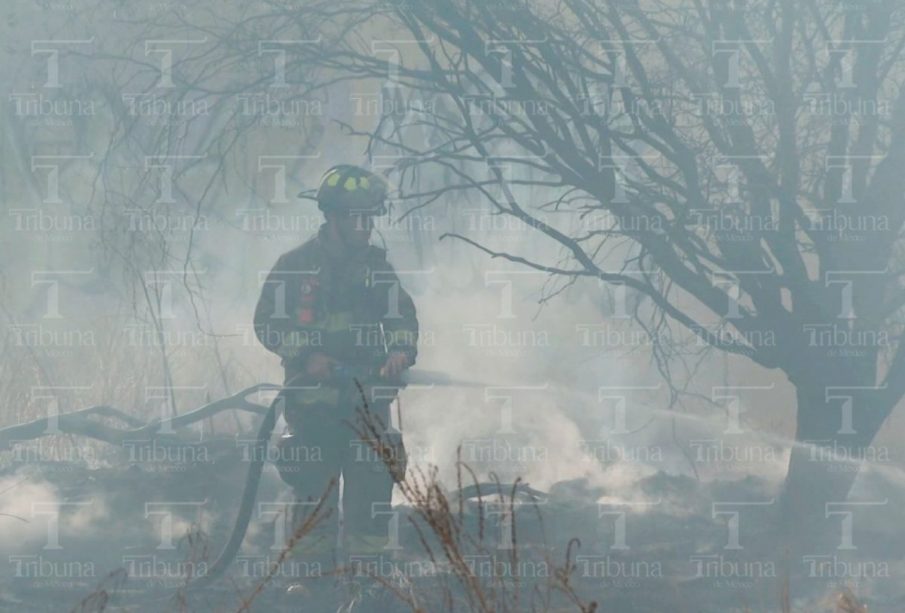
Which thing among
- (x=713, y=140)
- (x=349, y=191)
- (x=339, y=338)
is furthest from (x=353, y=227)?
(x=713, y=140)

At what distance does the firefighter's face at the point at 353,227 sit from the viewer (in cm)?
643

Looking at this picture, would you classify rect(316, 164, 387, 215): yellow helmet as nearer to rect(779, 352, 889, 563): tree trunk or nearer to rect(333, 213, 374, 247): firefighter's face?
rect(333, 213, 374, 247): firefighter's face

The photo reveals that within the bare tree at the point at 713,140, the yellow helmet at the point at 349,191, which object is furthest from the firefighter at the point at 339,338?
the bare tree at the point at 713,140

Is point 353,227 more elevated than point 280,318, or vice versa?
point 353,227

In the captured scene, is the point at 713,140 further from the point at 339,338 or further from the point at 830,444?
the point at 339,338

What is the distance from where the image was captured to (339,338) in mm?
6469

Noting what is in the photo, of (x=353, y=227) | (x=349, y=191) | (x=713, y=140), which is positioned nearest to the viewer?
(x=349, y=191)

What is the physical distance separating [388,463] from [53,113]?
5.25m

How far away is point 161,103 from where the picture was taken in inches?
271

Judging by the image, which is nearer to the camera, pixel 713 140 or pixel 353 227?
pixel 353 227

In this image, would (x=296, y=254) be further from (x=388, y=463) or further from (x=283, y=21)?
(x=388, y=463)

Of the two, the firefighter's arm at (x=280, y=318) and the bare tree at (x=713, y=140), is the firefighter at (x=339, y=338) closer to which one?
the firefighter's arm at (x=280, y=318)

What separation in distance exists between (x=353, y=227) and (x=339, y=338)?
2.05 ft

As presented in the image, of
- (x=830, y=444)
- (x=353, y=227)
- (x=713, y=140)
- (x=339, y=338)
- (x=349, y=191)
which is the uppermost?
(x=713, y=140)
